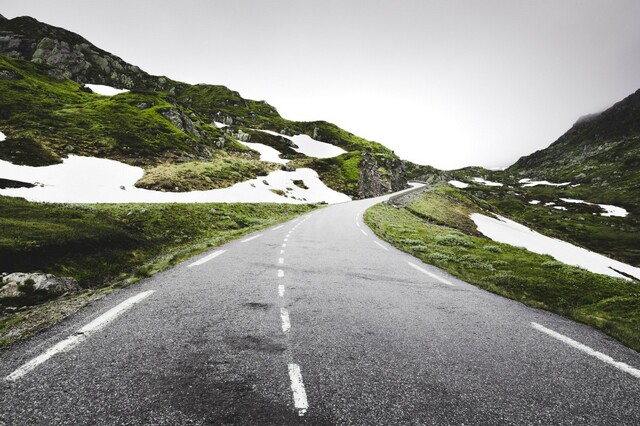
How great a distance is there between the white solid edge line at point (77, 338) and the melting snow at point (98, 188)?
23116 mm

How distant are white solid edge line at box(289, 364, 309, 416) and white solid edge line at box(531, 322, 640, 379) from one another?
177 inches

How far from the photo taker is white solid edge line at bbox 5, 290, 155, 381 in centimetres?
376

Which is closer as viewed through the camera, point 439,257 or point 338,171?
point 439,257

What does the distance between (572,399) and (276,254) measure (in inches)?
404

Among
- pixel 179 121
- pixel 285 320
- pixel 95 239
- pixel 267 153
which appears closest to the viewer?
pixel 285 320

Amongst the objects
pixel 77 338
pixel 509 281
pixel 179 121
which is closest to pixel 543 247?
pixel 509 281

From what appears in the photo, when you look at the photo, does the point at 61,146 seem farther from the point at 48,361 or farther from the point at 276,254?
the point at 48,361

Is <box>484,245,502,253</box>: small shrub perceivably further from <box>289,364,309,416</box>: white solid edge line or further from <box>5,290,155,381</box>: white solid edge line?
<box>5,290,155,381</box>: white solid edge line

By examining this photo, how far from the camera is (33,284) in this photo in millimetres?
7332

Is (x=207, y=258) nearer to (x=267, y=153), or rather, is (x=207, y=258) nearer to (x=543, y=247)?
(x=543, y=247)

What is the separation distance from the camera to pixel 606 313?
670 cm

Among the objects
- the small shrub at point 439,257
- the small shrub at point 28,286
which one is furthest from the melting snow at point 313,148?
the small shrub at point 28,286

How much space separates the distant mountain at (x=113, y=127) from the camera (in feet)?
129

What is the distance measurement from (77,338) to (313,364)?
12.3 ft
